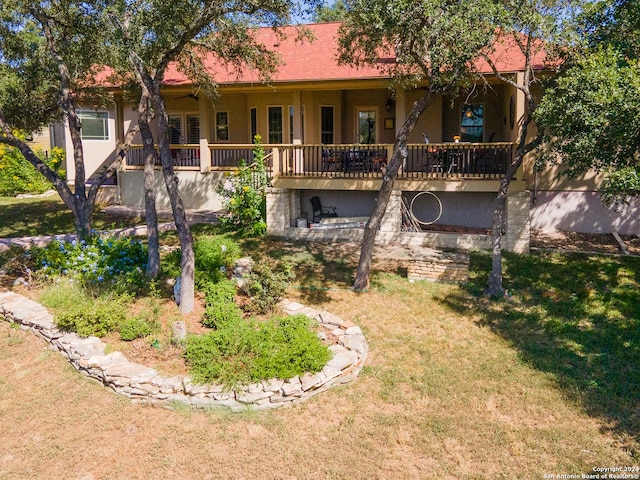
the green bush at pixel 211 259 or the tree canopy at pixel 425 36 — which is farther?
the green bush at pixel 211 259

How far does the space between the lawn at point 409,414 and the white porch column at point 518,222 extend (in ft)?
8.88

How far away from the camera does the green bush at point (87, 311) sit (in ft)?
26.9

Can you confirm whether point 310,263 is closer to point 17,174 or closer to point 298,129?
point 298,129

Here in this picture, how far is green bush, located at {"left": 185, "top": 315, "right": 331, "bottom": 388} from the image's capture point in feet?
22.9

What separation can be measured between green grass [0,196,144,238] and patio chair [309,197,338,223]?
518 cm

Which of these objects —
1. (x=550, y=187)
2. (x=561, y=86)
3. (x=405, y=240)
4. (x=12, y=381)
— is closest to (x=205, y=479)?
(x=12, y=381)

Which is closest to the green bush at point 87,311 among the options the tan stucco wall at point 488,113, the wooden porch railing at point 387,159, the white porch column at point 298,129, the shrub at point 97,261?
the shrub at point 97,261

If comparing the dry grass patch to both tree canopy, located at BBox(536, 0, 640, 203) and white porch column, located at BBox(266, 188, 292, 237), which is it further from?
white porch column, located at BBox(266, 188, 292, 237)

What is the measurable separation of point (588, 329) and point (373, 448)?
15.4 ft

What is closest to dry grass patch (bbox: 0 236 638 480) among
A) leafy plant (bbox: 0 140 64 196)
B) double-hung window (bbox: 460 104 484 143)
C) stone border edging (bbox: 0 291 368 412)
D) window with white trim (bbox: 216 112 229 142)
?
stone border edging (bbox: 0 291 368 412)

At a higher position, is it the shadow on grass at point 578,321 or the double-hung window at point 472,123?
the double-hung window at point 472,123

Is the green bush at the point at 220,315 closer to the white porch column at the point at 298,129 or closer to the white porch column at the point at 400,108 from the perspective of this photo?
the white porch column at the point at 298,129

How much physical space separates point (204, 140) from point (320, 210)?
4.52m

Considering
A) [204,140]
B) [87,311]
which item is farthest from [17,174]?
[87,311]
